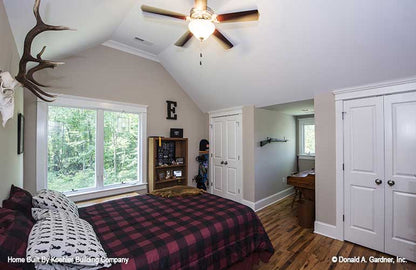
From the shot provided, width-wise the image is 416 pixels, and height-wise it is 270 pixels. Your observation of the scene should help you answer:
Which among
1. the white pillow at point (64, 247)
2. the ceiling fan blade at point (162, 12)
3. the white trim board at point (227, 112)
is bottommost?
the white pillow at point (64, 247)

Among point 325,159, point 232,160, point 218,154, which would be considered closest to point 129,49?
point 218,154

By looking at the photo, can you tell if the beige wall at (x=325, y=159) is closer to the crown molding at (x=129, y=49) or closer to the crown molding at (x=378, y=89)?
the crown molding at (x=378, y=89)

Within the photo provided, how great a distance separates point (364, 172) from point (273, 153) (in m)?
1.88

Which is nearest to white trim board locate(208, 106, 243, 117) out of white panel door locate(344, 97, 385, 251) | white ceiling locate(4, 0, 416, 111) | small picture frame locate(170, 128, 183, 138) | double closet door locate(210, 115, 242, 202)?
double closet door locate(210, 115, 242, 202)

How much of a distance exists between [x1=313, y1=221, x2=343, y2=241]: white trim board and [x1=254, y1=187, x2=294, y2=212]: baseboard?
114 centimetres

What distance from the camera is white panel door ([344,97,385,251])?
243 centimetres

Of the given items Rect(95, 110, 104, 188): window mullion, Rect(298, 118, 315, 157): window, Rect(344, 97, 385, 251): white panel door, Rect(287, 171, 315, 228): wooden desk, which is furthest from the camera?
Rect(298, 118, 315, 157): window

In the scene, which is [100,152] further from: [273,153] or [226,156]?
[273,153]

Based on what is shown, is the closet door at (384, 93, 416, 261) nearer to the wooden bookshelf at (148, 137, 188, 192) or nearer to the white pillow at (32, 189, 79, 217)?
the wooden bookshelf at (148, 137, 188, 192)

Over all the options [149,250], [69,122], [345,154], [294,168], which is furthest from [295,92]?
[69,122]

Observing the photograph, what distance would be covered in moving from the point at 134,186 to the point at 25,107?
2071 mm

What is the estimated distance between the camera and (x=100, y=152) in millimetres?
3320

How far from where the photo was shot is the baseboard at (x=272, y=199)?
12.8 feet

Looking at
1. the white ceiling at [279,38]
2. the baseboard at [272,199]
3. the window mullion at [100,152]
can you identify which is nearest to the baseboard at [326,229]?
the baseboard at [272,199]
